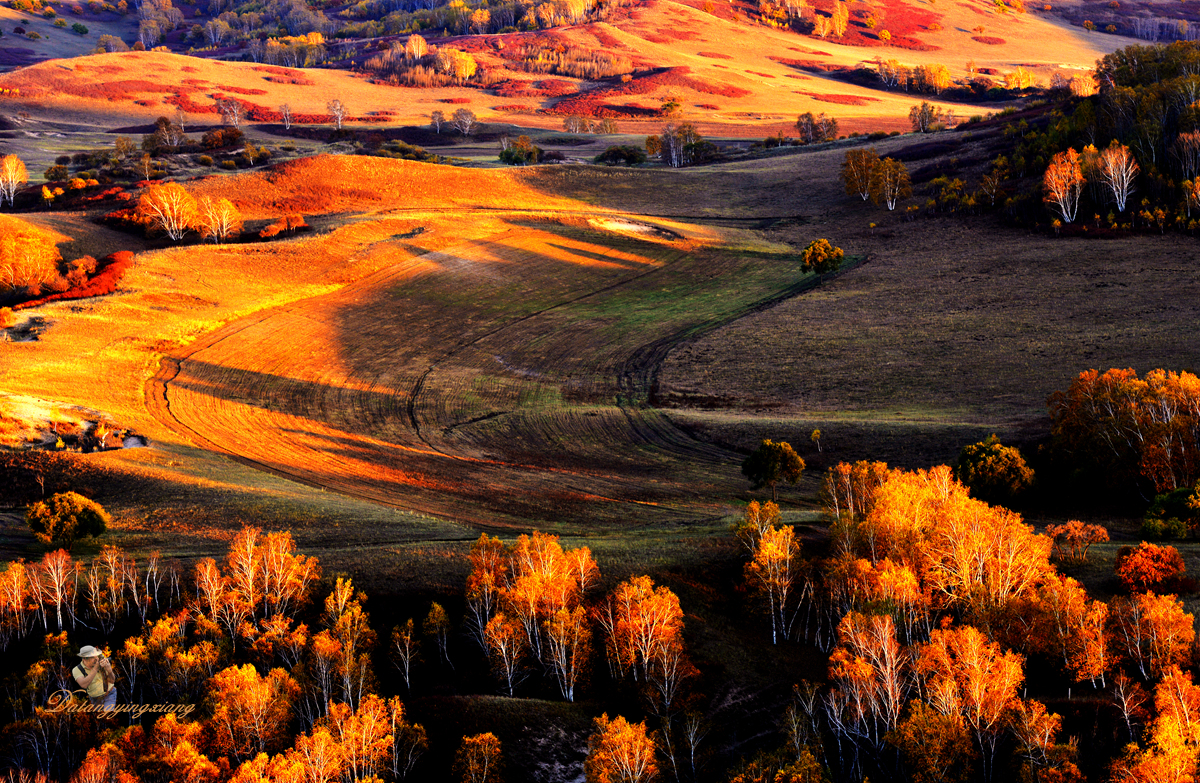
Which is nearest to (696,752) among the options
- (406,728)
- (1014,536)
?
(406,728)

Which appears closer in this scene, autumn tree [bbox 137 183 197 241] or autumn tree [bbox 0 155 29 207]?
autumn tree [bbox 137 183 197 241]

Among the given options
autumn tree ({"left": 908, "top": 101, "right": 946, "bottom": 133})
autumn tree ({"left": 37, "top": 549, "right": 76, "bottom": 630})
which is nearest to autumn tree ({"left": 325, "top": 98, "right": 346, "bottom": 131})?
autumn tree ({"left": 908, "top": 101, "right": 946, "bottom": 133})

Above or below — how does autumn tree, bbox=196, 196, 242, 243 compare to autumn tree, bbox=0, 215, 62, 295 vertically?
above

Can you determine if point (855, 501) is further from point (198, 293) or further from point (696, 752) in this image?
point (198, 293)

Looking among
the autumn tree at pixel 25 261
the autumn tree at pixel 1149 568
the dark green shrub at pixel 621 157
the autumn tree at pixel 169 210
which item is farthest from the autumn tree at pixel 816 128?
the autumn tree at pixel 1149 568

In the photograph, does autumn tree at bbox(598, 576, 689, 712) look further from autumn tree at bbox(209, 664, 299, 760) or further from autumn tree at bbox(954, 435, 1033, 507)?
autumn tree at bbox(954, 435, 1033, 507)

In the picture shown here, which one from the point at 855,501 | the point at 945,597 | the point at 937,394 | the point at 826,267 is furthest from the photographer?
the point at 826,267

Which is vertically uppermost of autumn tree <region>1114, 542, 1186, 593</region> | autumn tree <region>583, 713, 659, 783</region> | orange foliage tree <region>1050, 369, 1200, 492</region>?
orange foliage tree <region>1050, 369, 1200, 492</region>
